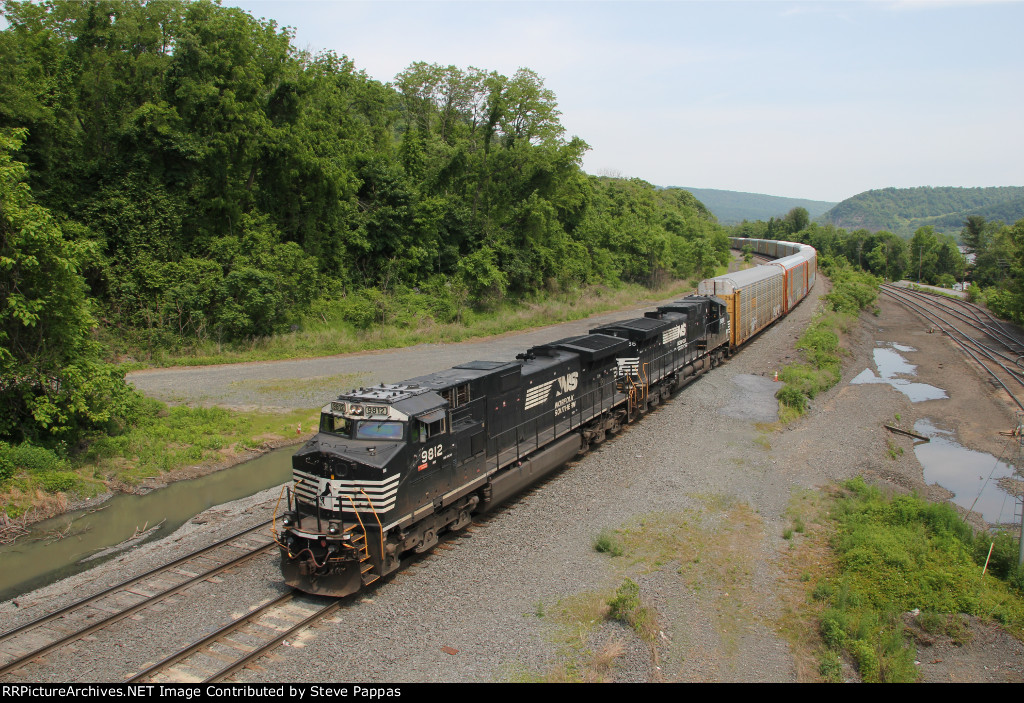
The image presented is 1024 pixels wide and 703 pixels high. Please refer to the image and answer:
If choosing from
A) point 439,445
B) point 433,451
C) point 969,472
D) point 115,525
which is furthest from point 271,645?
point 969,472

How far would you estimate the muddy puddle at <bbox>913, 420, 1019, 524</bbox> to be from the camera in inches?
604

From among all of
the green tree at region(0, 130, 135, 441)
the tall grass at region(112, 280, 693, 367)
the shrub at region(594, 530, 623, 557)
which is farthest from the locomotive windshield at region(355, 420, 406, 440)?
the tall grass at region(112, 280, 693, 367)

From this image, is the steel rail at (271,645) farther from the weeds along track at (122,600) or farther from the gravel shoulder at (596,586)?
the weeds along track at (122,600)

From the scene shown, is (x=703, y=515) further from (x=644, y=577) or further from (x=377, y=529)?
(x=377, y=529)

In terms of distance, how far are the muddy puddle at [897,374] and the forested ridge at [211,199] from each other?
62.9ft

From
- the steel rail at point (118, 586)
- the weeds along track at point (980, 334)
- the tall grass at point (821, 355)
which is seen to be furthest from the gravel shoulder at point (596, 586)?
the weeds along track at point (980, 334)

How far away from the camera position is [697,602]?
955 centimetres

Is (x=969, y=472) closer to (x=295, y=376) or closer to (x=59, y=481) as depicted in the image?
(x=295, y=376)

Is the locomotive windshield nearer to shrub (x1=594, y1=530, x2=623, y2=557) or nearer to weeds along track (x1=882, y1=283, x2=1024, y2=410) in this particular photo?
shrub (x1=594, y1=530, x2=623, y2=557)

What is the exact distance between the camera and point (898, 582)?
32.7ft

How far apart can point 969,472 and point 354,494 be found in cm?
1761

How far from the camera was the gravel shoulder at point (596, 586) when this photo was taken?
8000 mm

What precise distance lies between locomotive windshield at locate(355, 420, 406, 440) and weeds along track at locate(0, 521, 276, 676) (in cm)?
328
